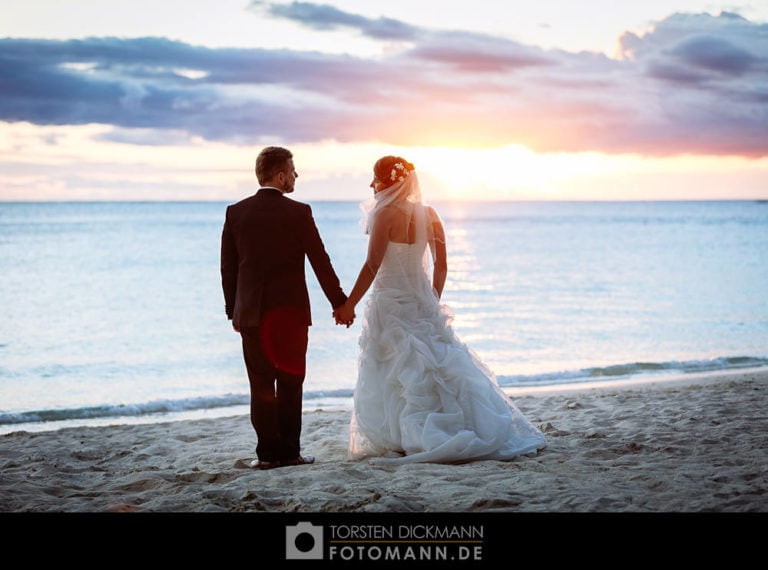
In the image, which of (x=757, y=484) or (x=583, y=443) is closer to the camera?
(x=757, y=484)

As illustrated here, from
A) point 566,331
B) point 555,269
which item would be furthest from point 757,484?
point 555,269

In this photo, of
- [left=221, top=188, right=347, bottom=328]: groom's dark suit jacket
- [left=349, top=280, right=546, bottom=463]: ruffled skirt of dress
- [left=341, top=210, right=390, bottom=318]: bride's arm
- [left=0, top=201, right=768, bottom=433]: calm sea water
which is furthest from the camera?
[left=0, top=201, right=768, bottom=433]: calm sea water

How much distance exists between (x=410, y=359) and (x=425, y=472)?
2.87 feet

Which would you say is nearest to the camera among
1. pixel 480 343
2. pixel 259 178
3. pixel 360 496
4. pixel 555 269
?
pixel 360 496

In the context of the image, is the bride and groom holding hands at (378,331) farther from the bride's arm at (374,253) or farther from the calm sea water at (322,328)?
the calm sea water at (322,328)

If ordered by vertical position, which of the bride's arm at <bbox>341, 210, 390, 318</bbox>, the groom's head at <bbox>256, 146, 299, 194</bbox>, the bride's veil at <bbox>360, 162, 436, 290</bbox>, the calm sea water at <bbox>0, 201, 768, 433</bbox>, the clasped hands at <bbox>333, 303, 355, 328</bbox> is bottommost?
the calm sea water at <bbox>0, 201, 768, 433</bbox>

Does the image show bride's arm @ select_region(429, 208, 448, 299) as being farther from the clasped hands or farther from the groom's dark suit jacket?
the groom's dark suit jacket

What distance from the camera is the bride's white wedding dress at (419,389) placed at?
17.8ft

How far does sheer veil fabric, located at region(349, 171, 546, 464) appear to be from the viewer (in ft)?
17.9

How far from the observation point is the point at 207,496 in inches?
182

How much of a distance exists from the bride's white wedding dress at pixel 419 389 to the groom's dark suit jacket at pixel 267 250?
57 centimetres
